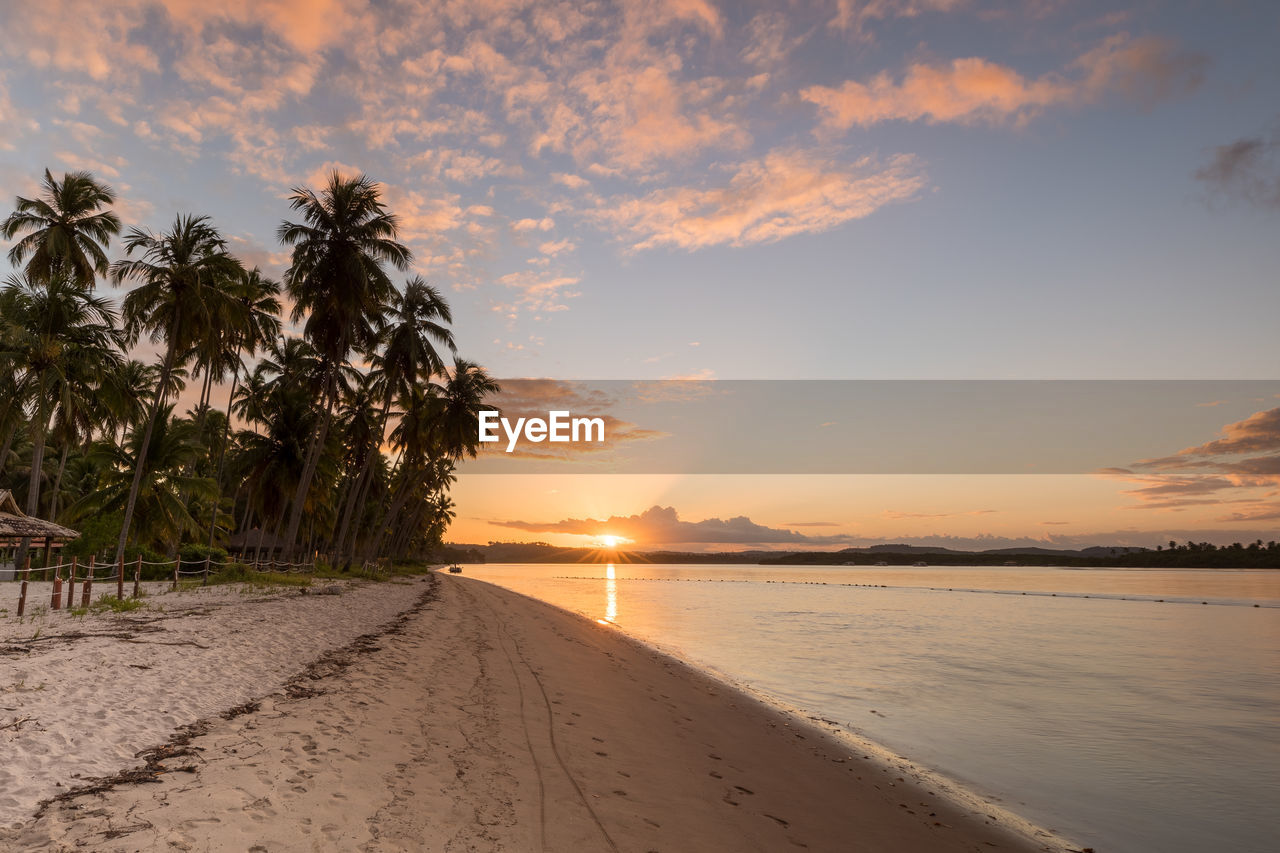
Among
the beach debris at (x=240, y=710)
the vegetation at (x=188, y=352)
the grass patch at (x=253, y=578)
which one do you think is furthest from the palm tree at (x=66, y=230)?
the beach debris at (x=240, y=710)

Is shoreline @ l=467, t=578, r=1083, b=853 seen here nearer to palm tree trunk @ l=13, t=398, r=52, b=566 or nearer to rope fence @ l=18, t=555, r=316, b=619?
rope fence @ l=18, t=555, r=316, b=619

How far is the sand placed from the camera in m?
4.82

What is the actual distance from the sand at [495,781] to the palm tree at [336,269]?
853 inches

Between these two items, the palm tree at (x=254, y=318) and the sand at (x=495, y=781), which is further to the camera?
the palm tree at (x=254, y=318)

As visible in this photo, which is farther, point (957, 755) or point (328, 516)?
point (328, 516)

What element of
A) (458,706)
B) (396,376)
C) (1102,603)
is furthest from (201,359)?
(1102,603)

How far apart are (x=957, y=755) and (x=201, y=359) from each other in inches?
1281

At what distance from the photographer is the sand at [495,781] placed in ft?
15.8

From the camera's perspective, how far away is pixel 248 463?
126 feet

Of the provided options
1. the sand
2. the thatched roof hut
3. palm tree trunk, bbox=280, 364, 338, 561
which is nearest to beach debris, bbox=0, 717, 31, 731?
the sand

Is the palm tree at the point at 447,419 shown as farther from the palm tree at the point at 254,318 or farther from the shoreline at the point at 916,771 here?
the shoreline at the point at 916,771

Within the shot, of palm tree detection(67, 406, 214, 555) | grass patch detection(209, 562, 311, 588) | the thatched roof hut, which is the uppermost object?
palm tree detection(67, 406, 214, 555)

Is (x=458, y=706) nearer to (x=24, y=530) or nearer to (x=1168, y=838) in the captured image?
(x=1168, y=838)

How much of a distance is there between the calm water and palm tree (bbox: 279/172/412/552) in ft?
61.6
